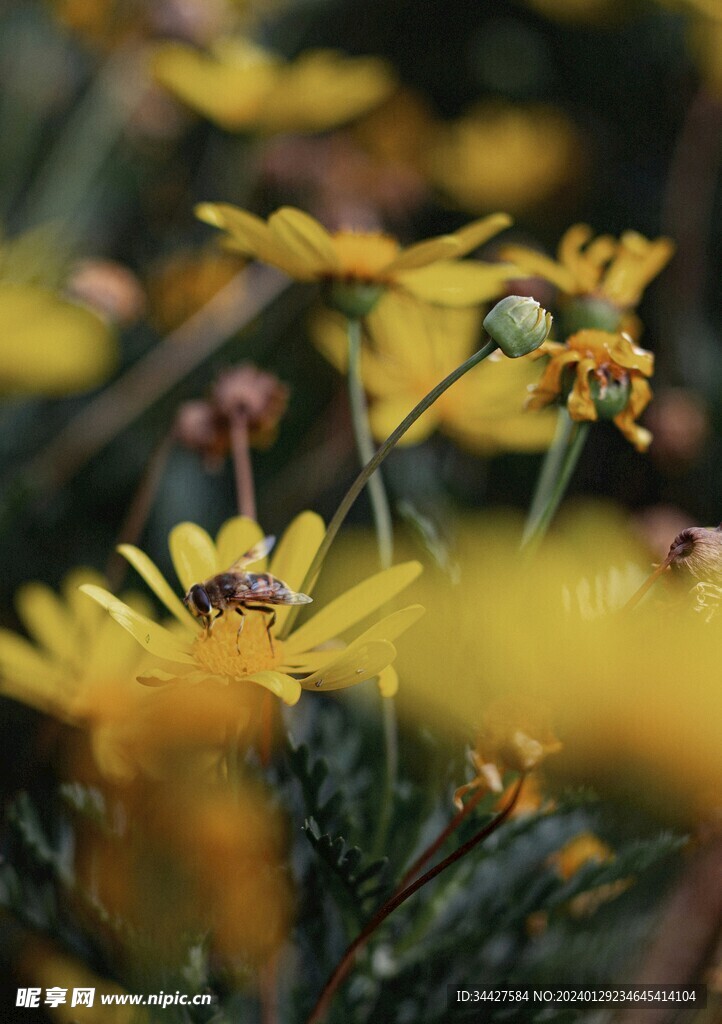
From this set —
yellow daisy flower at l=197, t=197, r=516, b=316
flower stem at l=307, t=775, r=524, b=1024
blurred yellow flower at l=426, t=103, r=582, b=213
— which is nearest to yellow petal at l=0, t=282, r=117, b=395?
yellow daisy flower at l=197, t=197, r=516, b=316

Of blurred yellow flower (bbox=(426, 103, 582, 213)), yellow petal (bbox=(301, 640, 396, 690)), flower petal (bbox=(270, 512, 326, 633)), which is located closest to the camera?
yellow petal (bbox=(301, 640, 396, 690))

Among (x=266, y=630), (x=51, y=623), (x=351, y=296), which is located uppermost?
(x=351, y=296)

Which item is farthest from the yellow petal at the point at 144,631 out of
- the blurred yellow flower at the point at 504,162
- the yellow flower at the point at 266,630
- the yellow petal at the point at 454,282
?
the blurred yellow flower at the point at 504,162

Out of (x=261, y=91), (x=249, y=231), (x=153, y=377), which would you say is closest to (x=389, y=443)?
(x=249, y=231)

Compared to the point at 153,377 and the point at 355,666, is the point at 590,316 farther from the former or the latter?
the point at 153,377

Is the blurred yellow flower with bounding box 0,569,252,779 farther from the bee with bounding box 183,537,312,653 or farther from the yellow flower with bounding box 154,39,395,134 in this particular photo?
the yellow flower with bounding box 154,39,395,134
